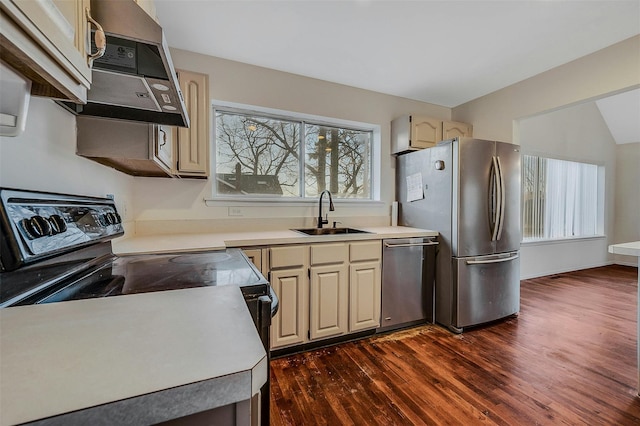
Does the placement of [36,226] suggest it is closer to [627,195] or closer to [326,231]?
[326,231]

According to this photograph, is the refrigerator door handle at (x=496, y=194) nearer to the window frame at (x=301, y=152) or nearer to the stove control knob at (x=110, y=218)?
the window frame at (x=301, y=152)

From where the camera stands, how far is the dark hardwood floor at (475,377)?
148 centimetres

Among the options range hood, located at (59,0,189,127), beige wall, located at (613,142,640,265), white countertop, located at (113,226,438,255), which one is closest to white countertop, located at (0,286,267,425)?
range hood, located at (59,0,189,127)

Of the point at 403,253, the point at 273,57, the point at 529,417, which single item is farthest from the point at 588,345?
the point at 273,57

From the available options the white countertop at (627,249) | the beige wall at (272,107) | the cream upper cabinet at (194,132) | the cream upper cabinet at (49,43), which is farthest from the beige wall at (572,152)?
the cream upper cabinet at (49,43)

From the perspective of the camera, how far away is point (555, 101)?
2.57 meters

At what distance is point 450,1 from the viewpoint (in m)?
1.76

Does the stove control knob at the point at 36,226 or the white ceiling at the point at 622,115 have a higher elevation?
the white ceiling at the point at 622,115

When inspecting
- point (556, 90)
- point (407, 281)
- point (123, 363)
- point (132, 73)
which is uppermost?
point (556, 90)

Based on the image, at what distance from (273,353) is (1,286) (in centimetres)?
171

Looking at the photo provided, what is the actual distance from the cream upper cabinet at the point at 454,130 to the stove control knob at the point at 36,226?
131 inches

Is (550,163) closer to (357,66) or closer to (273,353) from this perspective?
(357,66)

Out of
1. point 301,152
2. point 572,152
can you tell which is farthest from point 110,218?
point 572,152

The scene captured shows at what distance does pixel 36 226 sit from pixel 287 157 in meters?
2.18
